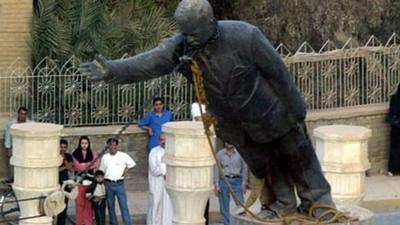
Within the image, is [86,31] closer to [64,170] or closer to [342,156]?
[64,170]

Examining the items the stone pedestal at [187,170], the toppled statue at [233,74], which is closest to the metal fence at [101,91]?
the stone pedestal at [187,170]

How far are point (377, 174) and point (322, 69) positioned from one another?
69.7 inches

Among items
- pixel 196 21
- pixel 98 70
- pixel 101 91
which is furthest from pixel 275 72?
pixel 101 91

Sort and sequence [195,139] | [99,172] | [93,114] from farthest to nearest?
[93,114], [99,172], [195,139]

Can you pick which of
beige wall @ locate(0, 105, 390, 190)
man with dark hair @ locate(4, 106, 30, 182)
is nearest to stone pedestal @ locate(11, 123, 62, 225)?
man with dark hair @ locate(4, 106, 30, 182)

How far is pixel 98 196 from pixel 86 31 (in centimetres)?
513

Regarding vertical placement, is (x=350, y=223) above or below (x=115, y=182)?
above

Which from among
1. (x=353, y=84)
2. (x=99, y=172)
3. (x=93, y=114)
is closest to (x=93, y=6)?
(x=93, y=114)

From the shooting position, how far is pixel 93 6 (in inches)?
832

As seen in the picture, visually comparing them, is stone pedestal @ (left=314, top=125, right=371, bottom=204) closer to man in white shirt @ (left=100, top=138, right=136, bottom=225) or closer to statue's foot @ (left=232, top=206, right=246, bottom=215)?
man in white shirt @ (left=100, top=138, right=136, bottom=225)

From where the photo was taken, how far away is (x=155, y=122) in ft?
60.2

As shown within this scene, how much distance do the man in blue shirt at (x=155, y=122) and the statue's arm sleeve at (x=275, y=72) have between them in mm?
9886

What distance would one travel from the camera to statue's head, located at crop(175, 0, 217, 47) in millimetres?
7684

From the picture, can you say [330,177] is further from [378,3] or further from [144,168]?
[378,3]
